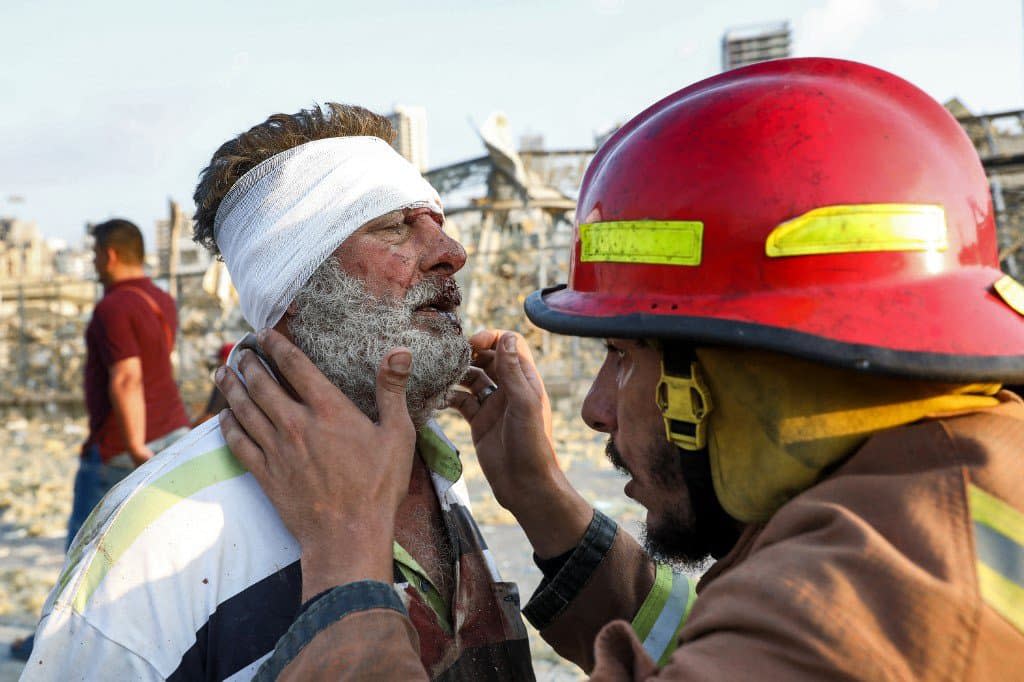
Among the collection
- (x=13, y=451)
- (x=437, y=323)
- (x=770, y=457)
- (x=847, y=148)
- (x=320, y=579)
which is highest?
(x=847, y=148)

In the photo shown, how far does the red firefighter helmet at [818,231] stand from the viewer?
4.76 feet

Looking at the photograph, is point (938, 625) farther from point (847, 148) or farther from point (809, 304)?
point (847, 148)

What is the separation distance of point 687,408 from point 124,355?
4.42 meters

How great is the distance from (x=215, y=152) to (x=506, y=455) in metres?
1.29

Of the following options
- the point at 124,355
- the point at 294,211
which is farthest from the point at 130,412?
the point at 294,211

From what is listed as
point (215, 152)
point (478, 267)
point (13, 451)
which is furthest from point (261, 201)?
point (478, 267)

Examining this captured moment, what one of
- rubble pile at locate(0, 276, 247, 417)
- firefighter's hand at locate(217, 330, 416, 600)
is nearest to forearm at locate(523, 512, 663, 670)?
firefighter's hand at locate(217, 330, 416, 600)

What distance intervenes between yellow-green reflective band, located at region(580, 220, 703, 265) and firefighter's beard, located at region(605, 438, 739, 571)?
0.39 meters

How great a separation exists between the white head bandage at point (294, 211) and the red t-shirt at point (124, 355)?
120 inches

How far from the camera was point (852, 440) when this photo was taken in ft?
4.82

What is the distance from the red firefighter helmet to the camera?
57.1 inches

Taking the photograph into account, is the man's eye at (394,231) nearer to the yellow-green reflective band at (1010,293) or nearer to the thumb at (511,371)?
the thumb at (511,371)

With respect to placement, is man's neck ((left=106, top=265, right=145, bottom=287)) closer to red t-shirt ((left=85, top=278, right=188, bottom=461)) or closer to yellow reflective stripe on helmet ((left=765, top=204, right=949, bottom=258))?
red t-shirt ((left=85, top=278, right=188, bottom=461))

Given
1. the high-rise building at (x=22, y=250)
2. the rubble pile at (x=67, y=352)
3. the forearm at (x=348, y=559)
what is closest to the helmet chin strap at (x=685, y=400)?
the forearm at (x=348, y=559)
